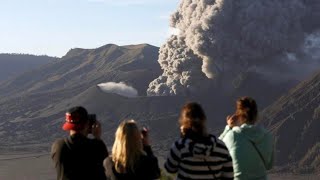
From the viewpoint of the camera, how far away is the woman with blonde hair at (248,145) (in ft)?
19.9

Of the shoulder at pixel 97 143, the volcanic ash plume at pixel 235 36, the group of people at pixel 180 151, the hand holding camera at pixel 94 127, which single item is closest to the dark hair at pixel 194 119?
the group of people at pixel 180 151

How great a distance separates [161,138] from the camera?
60281 millimetres

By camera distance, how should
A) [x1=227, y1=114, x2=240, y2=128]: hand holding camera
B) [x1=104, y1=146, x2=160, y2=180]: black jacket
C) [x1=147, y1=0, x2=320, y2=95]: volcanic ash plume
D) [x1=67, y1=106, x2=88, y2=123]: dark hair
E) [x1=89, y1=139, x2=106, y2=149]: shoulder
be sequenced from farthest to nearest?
1. [x1=147, y1=0, x2=320, y2=95]: volcanic ash plume
2. [x1=227, y1=114, x2=240, y2=128]: hand holding camera
3. [x1=89, y1=139, x2=106, y2=149]: shoulder
4. [x1=67, y1=106, x2=88, y2=123]: dark hair
5. [x1=104, y1=146, x2=160, y2=180]: black jacket

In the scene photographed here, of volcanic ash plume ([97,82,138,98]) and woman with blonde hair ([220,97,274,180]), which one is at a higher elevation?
volcanic ash plume ([97,82,138,98])

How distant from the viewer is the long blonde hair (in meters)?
5.60

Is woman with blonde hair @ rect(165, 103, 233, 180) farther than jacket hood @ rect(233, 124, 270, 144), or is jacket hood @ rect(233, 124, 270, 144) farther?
jacket hood @ rect(233, 124, 270, 144)

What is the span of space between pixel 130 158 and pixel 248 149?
1.17 meters

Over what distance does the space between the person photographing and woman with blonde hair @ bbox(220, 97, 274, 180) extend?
1.21m

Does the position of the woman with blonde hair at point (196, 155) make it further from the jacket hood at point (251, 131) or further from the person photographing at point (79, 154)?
the person photographing at point (79, 154)

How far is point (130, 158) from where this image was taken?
5.62m

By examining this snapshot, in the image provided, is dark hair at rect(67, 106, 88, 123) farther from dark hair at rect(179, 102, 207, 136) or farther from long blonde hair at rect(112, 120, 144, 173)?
dark hair at rect(179, 102, 207, 136)

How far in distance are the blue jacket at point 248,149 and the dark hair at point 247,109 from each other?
68 millimetres

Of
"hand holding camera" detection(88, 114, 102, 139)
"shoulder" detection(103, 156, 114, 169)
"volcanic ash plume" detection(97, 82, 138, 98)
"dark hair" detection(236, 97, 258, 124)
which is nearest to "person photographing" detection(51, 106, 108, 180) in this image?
"shoulder" detection(103, 156, 114, 169)

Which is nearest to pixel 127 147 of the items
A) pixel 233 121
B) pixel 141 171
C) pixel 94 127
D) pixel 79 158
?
pixel 141 171
